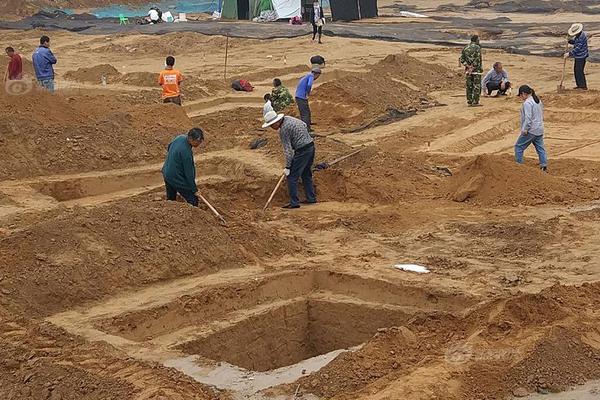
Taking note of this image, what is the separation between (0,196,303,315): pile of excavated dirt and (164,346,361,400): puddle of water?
218 centimetres

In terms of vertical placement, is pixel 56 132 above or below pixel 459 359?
above

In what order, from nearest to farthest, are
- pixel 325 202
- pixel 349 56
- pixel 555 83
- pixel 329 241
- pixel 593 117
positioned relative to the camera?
pixel 329 241 → pixel 325 202 → pixel 593 117 → pixel 555 83 → pixel 349 56

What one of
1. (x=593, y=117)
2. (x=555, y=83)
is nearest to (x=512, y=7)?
(x=555, y=83)

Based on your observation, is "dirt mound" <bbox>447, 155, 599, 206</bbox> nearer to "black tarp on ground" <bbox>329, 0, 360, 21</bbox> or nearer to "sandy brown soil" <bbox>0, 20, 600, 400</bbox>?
"sandy brown soil" <bbox>0, 20, 600, 400</bbox>

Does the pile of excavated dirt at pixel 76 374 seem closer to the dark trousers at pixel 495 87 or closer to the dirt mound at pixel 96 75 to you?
Result: the dark trousers at pixel 495 87

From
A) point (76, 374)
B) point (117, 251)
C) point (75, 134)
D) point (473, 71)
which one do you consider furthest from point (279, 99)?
point (76, 374)

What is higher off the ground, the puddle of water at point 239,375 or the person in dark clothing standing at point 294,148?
the person in dark clothing standing at point 294,148

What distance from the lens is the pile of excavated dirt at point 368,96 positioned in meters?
21.3

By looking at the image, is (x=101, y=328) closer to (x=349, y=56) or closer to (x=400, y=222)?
(x=400, y=222)

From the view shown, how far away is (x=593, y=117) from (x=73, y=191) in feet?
35.8

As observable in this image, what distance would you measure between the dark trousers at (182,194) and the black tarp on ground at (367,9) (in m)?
29.9

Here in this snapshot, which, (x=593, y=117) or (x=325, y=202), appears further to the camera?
(x=593, y=117)

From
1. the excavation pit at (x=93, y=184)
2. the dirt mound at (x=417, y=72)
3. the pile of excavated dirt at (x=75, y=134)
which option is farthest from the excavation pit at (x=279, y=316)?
the dirt mound at (x=417, y=72)

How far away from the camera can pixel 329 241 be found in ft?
42.9
